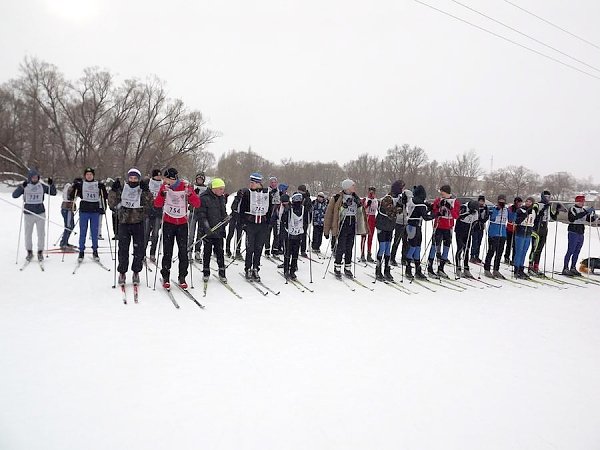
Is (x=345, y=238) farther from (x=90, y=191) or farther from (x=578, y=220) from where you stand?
(x=578, y=220)

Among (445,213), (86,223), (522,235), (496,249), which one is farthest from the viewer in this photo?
(496,249)

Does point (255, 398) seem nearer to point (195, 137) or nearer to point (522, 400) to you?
point (522, 400)

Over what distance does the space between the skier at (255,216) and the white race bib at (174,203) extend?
4.78 feet

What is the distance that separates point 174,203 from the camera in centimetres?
655

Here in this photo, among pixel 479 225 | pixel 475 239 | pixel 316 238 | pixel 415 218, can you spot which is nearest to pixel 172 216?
pixel 415 218

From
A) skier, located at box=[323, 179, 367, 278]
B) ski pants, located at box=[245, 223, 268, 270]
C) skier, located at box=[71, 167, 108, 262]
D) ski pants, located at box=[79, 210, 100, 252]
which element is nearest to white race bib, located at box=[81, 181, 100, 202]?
skier, located at box=[71, 167, 108, 262]

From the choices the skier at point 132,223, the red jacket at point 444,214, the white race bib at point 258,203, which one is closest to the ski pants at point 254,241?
the white race bib at point 258,203

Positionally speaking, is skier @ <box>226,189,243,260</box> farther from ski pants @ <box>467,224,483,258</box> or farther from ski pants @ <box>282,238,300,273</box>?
ski pants @ <box>467,224,483,258</box>

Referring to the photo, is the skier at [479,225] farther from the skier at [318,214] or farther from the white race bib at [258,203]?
the white race bib at [258,203]

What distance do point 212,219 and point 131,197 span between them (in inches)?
59.6

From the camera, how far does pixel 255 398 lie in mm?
3459

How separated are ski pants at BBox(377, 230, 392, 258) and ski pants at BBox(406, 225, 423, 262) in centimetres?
61

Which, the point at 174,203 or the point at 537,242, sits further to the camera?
the point at 537,242

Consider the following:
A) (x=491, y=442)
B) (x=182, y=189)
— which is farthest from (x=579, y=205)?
(x=182, y=189)
